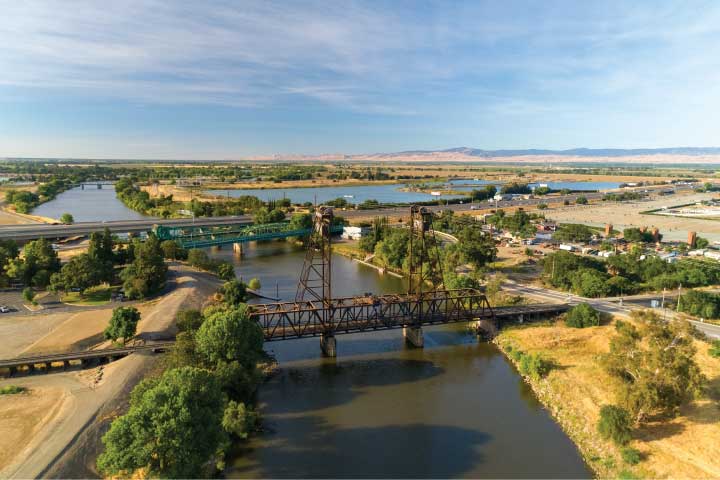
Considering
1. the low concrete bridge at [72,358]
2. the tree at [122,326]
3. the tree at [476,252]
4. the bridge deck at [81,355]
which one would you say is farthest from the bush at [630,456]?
the tree at [122,326]

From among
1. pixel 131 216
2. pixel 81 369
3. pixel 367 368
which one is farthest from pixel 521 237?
pixel 131 216

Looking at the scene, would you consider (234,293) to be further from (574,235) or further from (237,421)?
(574,235)

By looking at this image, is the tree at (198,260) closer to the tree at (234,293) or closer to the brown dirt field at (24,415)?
the tree at (234,293)

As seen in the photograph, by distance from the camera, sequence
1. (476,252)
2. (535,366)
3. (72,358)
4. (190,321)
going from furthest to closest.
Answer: (476,252) < (190,321) < (535,366) < (72,358)

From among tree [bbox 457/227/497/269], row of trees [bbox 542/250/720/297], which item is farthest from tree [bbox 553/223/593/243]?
tree [bbox 457/227/497/269]

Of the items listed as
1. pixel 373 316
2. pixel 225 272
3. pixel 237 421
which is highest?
pixel 373 316

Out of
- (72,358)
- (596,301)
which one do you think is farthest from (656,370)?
(72,358)
